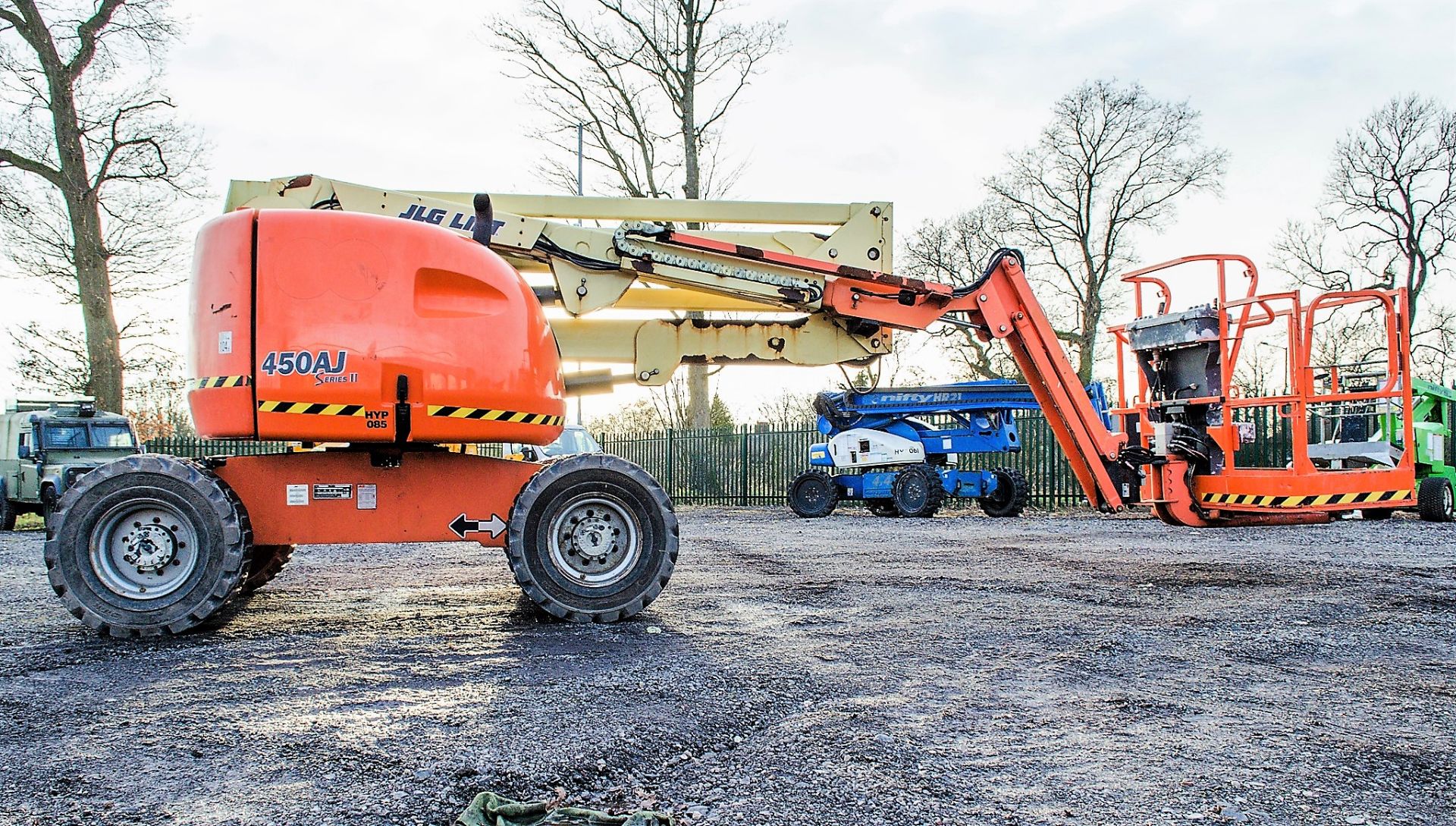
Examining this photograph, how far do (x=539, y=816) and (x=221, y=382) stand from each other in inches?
153

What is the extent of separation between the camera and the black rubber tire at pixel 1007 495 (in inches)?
688

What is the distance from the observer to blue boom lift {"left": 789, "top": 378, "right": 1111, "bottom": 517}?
1722 cm

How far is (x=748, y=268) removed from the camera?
716 cm

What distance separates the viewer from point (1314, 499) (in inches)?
310

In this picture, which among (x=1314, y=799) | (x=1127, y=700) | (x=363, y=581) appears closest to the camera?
(x=1314, y=799)

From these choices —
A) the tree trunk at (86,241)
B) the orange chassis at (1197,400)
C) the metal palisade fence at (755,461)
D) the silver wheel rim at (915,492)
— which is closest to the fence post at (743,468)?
the metal palisade fence at (755,461)

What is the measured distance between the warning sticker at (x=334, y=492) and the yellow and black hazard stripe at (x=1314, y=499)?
6.30 metres

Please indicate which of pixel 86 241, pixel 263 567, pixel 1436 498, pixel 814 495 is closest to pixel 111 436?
pixel 86 241

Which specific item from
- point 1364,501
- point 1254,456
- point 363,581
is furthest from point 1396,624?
point 1254,456

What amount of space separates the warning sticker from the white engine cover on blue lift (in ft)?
42.0

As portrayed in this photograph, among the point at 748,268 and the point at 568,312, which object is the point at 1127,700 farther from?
the point at 568,312

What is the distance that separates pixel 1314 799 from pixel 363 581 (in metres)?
7.13

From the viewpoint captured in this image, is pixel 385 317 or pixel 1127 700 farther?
pixel 385 317

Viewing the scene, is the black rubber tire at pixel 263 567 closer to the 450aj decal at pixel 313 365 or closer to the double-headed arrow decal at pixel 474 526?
the double-headed arrow decal at pixel 474 526
